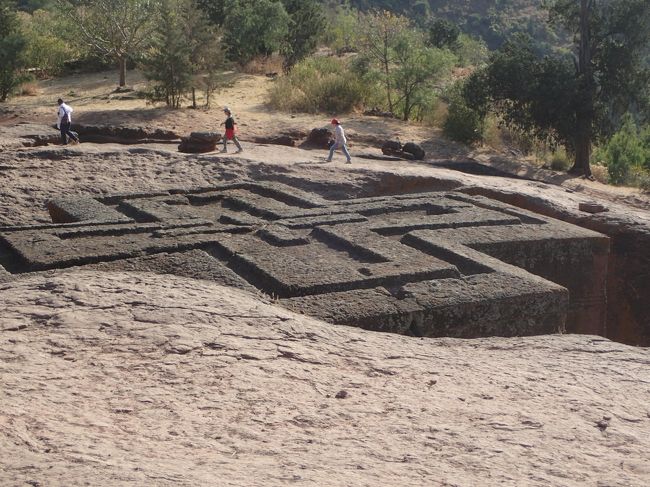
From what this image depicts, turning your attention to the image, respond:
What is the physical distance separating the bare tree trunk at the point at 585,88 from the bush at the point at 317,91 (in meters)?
4.67

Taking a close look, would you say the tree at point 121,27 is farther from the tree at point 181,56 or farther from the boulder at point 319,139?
the boulder at point 319,139

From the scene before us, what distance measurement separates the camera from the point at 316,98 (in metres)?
18.3

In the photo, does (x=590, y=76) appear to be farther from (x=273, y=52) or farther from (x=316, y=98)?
(x=273, y=52)

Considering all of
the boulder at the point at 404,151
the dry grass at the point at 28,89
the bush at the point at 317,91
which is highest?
the bush at the point at 317,91

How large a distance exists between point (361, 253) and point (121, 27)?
14041 millimetres

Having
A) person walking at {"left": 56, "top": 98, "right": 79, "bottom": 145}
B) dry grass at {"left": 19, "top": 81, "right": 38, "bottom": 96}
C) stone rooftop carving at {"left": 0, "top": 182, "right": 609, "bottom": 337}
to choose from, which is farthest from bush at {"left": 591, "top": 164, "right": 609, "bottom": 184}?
dry grass at {"left": 19, "top": 81, "right": 38, "bottom": 96}

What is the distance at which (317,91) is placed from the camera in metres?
18.5

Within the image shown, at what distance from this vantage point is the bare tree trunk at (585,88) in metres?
16.5

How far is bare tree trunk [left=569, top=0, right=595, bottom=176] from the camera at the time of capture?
16.5 m

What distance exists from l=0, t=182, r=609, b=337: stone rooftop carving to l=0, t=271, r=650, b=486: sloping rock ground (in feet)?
1.67

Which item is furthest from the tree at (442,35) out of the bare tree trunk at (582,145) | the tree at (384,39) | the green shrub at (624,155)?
the bare tree trunk at (582,145)

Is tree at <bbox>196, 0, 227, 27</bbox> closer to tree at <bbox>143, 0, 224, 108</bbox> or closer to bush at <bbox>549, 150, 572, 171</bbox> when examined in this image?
tree at <bbox>143, 0, 224, 108</bbox>

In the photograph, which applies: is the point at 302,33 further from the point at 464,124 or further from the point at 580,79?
the point at 580,79

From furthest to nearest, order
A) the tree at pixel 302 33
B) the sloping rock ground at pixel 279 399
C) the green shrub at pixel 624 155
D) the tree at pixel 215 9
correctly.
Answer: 1. the tree at pixel 215 9
2. the tree at pixel 302 33
3. the green shrub at pixel 624 155
4. the sloping rock ground at pixel 279 399
